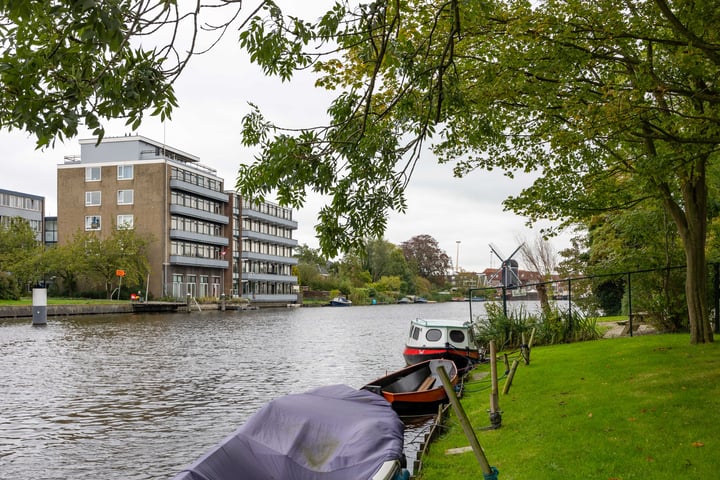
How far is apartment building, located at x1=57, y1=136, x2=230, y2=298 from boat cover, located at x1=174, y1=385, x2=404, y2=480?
75791 mm

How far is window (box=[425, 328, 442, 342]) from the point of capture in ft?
80.5

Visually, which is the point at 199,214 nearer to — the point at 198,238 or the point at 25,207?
the point at 198,238

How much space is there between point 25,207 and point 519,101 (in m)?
107

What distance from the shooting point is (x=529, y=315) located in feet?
93.1

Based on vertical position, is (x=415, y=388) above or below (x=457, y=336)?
below

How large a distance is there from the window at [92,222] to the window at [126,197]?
376 centimetres

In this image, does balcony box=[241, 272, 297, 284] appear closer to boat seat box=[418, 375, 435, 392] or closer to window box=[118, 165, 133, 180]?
window box=[118, 165, 133, 180]

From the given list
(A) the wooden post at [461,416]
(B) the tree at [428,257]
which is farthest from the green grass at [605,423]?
(B) the tree at [428,257]

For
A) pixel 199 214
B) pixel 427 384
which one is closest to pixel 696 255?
pixel 427 384

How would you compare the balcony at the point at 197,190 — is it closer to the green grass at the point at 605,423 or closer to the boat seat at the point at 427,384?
the boat seat at the point at 427,384

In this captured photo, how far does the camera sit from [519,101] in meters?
17.0

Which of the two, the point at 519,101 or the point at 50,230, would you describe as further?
the point at 50,230

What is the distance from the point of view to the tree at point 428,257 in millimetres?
183375

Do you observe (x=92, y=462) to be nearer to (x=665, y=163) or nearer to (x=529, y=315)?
(x=665, y=163)
